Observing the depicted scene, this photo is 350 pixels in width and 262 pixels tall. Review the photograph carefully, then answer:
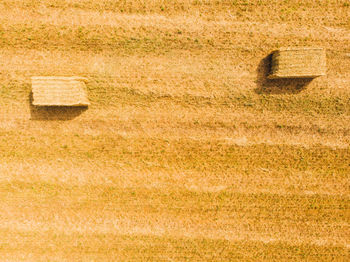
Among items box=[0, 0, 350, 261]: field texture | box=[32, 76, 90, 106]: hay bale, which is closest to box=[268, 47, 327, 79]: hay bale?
box=[0, 0, 350, 261]: field texture

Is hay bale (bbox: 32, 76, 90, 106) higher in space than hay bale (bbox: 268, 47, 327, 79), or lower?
lower

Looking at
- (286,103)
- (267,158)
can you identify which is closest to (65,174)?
(267,158)

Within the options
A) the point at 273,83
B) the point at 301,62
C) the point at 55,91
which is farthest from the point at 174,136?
the point at 301,62

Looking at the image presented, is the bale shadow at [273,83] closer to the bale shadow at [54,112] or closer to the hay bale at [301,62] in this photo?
the hay bale at [301,62]

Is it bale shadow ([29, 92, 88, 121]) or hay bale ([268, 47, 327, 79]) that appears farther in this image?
bale shadow ([29, 92, 88, 121])

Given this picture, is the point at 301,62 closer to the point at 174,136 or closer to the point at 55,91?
the point at 174,136

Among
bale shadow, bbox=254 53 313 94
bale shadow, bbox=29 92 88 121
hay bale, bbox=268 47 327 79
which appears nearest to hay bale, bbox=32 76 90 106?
bale shadow, bbox=29 92 88 121

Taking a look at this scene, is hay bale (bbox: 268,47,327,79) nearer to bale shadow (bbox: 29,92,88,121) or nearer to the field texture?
the field texture
